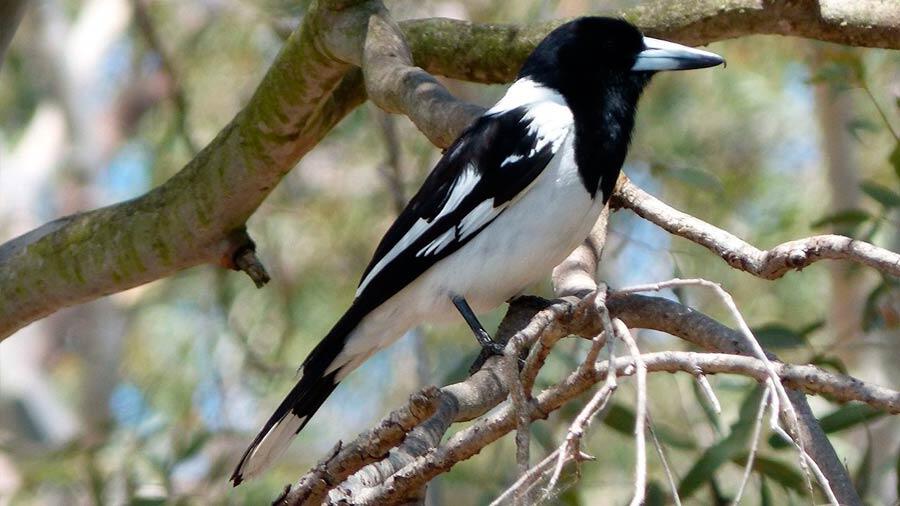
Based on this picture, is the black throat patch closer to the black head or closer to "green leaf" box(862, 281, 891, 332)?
the black head

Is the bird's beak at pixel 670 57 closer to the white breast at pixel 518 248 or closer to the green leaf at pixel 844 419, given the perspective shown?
the white breast at pixel 518 248

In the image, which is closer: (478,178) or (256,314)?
(478,178)

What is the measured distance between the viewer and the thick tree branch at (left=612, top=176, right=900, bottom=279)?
1.29m

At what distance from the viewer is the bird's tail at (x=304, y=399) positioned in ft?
6.72

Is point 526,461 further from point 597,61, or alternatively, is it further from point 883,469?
point 883,469

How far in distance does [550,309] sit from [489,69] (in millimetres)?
939

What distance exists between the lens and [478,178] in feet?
6.86

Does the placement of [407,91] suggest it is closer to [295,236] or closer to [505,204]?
[505,204]

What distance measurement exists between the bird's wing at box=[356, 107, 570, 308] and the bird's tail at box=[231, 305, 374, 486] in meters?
0.07

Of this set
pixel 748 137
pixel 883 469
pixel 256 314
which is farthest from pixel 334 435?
pixel 883 469

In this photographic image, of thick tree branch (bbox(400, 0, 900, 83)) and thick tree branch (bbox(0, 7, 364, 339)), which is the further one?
thick tree branch (bbox(0, 7, 364, 339))

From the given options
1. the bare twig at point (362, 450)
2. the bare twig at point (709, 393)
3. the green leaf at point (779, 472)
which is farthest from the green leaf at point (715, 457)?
the bare twig at point (709, 393)

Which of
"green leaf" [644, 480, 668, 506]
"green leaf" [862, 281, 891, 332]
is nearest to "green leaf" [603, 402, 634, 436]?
"green leaf" [644, 480, 668, 506]

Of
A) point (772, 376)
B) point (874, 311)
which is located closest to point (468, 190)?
point (874, 311)
